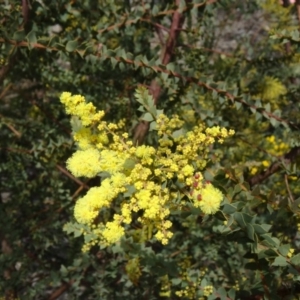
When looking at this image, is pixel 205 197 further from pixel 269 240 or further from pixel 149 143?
pixel 149 143

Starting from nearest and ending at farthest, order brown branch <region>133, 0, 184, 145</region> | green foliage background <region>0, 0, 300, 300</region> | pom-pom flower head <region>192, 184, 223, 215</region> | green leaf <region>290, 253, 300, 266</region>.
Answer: pom-pom flower head <region>192, 184, 223, 215</region>, green leaf <region>290, 253, 300, 266</region>, green foliage background <region>0, 0, 300, 300</region>, brown branch <region>133, 0, 184, 145</region>

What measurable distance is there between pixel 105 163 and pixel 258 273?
438 mm

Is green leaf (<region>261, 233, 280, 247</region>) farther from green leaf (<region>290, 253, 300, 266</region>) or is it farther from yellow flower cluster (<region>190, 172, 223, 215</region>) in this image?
yellow flower cluster (<region>190, 172, 223, 215</region>)

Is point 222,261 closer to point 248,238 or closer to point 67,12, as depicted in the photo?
point 248,238

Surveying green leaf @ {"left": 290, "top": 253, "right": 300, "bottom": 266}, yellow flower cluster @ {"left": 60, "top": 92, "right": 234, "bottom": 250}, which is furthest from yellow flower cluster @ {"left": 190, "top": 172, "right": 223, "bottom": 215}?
green leaf @ {"left": 290, "top": 253, "right": 300, "bottom": 266}

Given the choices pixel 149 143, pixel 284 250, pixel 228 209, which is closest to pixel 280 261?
pixel 284 250

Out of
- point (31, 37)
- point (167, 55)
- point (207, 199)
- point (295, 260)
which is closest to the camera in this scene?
point (207, 199)

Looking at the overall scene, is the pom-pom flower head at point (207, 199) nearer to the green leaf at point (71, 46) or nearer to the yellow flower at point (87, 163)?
the yellow flower at point (87, 163)

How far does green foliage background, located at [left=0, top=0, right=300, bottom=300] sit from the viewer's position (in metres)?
1.13

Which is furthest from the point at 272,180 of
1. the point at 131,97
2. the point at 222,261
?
the point at 131,97

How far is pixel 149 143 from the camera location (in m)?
1.64

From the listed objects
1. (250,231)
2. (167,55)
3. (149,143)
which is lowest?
(149,143)

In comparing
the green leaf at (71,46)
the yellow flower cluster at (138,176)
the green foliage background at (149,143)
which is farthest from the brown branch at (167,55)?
the yellow flower cluster at (138,176)

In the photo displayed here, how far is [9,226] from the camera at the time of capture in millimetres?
1620
